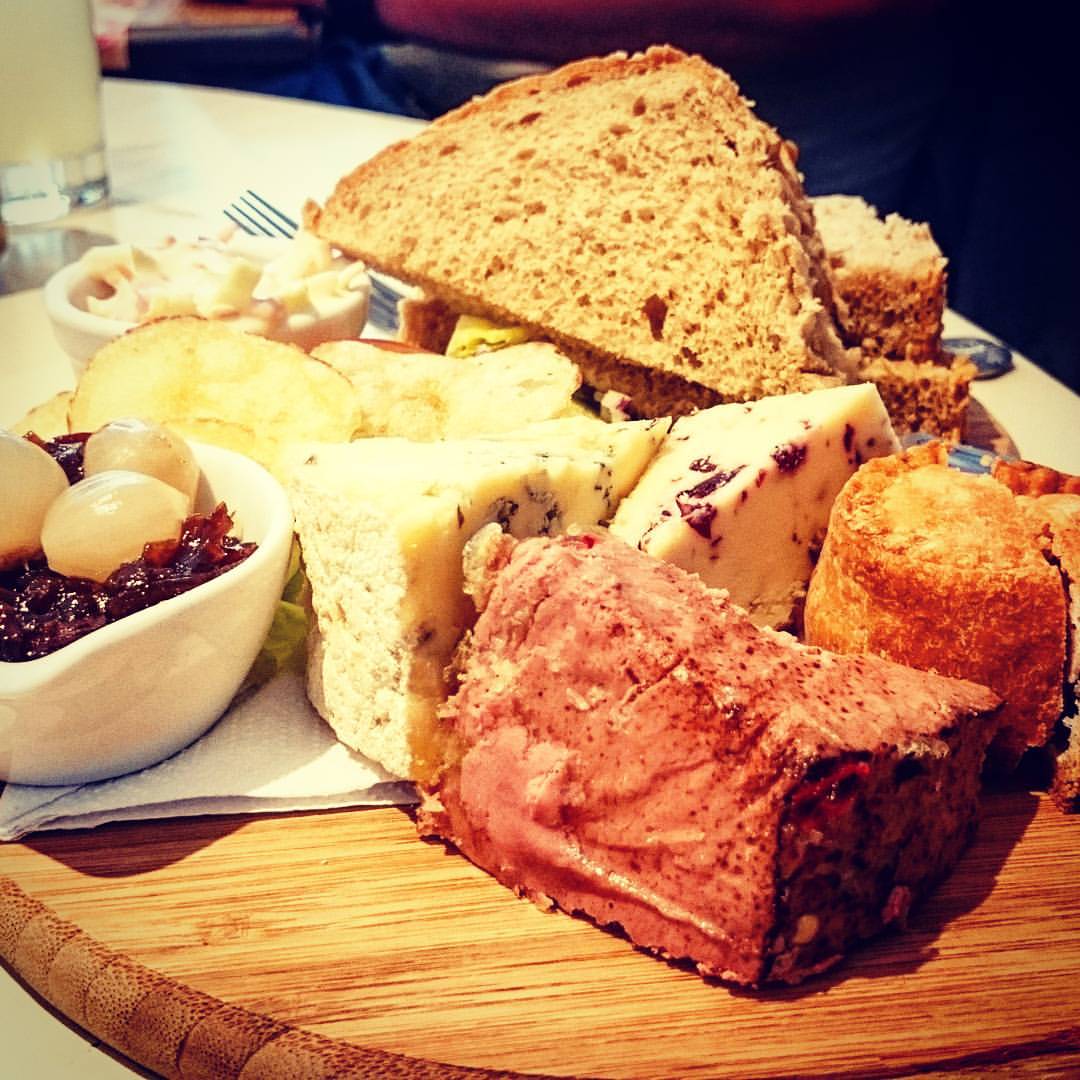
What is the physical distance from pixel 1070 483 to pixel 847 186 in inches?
157

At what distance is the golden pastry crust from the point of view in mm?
1498

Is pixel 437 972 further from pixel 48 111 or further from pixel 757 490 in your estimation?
pixel 48 111

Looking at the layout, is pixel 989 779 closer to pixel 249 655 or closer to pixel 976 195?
pixel 249 655

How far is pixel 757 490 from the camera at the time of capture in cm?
168

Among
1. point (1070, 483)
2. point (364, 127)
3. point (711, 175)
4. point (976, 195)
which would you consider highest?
point (711, 175)

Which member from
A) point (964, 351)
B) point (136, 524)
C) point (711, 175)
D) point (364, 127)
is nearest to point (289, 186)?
point (364, 127)

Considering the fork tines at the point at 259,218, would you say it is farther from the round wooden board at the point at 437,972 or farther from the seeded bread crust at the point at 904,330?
the round wooden board at the point at 437,972

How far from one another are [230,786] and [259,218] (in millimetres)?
2105

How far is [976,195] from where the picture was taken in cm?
543

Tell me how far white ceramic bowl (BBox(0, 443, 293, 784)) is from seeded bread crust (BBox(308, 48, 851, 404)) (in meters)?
0.95

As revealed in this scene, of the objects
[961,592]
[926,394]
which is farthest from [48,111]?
[961,592]

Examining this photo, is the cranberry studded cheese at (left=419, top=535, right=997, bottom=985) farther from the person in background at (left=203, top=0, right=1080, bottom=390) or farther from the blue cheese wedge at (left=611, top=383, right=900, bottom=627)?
the person in background at (left=203, top=0, right=1080, bottom=390)

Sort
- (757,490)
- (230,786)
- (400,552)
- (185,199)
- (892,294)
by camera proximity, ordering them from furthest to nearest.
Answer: (185,199), (892,294), (757,490), (230,786), (400,552)

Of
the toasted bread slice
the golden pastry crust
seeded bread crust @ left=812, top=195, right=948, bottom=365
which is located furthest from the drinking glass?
the golden pastry crust
